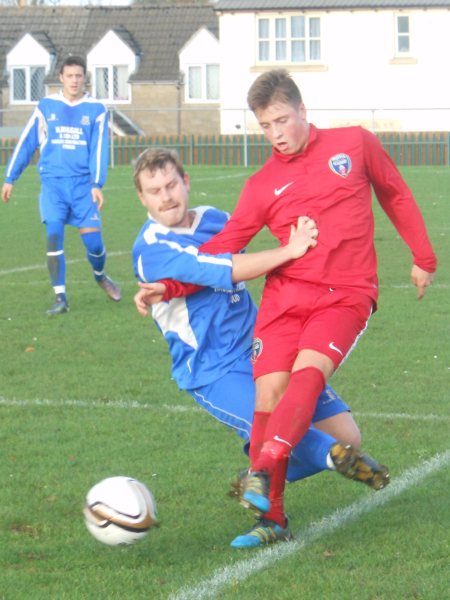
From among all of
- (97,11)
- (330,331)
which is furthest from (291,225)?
(97,11)

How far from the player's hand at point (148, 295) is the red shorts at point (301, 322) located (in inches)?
17.1

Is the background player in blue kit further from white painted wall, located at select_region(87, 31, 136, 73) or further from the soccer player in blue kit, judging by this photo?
white painted wall, located at select_region(87, 31, 136, 73)

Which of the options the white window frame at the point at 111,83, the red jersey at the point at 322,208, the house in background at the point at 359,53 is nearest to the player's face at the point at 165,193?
the red jersey at the point at 322,208

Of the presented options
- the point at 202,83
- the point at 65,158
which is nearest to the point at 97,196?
the point at 65,158

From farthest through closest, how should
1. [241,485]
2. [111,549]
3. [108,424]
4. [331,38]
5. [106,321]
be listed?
[331,38], [106,321], [108,424], [111,549], [241,485]

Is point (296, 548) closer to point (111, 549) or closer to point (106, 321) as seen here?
point (111, 549)

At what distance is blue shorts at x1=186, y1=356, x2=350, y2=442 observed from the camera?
527cm

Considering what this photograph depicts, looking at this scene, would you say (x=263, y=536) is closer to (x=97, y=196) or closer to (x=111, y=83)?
(x=97, y=196)

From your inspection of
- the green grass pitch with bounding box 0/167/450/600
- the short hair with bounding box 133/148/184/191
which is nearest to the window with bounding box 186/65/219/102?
the green grass pitch with bounding box 0/167/450/600

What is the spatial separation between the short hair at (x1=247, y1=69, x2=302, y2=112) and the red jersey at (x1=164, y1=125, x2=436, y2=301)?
8.3 inches

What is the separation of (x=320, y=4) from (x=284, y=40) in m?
2.09

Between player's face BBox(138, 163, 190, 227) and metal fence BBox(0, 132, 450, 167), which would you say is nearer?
player's face BBox(138, 163, 190, 227)

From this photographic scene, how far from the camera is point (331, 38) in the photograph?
47750 millimetres

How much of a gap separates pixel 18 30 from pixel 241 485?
58.8 metres
